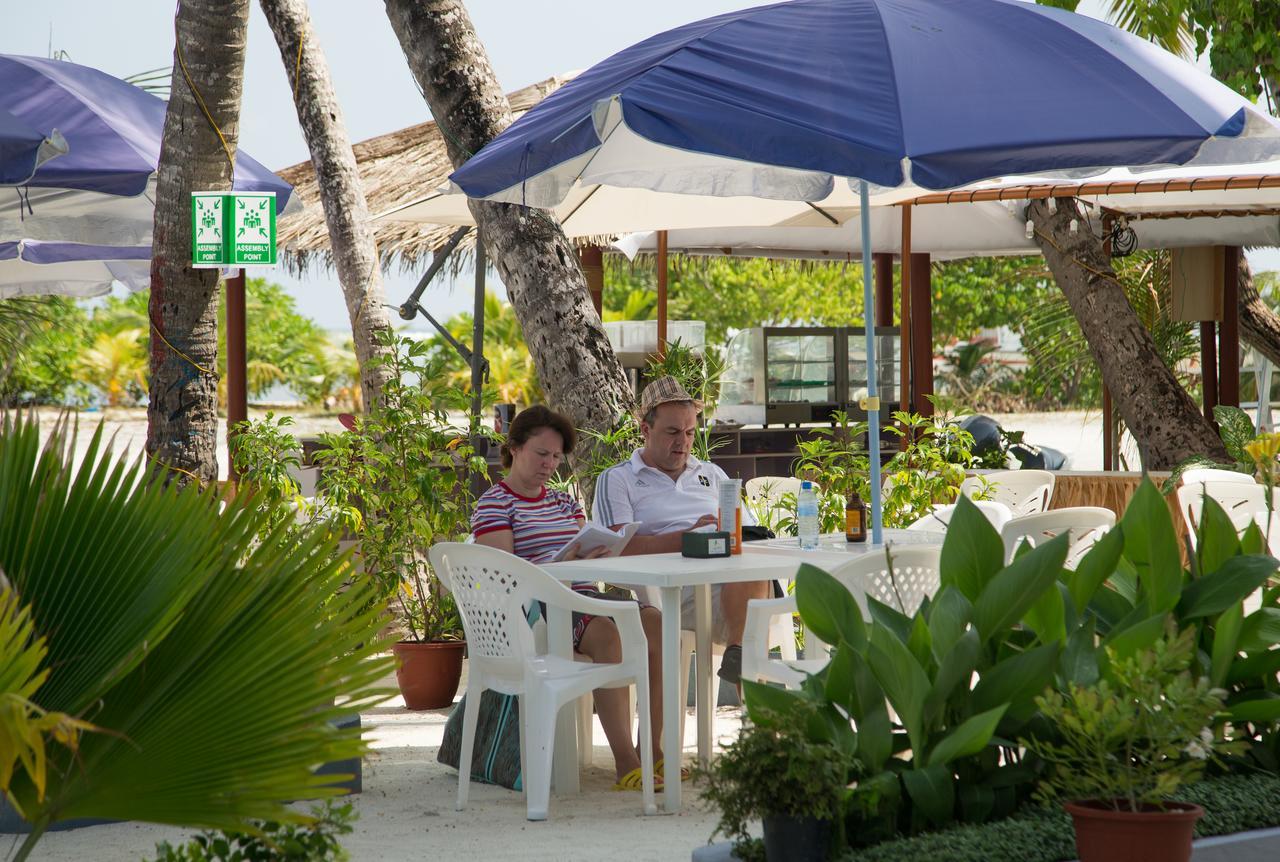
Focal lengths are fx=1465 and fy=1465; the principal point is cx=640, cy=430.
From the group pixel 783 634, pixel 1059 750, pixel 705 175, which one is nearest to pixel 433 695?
pixel 783 634

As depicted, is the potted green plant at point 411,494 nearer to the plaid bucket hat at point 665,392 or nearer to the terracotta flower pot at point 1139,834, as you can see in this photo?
the plaid bucket hat at point 665,392

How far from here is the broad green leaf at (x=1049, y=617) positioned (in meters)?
3.05

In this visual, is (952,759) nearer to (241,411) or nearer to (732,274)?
(241,411)

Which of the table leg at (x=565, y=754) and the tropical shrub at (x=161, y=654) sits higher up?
the tropical shrub at (x=161, y=654)

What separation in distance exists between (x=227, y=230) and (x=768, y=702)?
317cm

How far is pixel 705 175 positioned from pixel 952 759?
2.91m

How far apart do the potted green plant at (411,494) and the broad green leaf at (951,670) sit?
10.0 feet

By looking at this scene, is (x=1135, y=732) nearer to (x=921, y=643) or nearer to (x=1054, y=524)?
(x=921, y=643)

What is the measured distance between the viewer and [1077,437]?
2650cm

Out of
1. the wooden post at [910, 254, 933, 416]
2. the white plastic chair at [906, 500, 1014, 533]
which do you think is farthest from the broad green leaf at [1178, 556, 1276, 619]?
the wooden post at [910, 254, 933, 416]

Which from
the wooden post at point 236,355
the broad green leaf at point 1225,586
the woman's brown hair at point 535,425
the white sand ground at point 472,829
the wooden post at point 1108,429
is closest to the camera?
the broad green leaf at point 1225,586

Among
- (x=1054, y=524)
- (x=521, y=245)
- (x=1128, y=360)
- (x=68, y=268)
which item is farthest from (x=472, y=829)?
(x=68, y=268)

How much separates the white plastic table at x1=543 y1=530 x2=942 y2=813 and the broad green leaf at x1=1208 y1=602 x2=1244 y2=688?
105 centimetres

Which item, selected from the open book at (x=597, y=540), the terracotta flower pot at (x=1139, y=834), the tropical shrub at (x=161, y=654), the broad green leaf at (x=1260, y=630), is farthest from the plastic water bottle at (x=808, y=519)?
the tropical shrub at (x=161, y=654)
